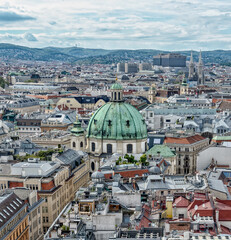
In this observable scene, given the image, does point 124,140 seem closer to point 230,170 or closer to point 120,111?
point 120,111

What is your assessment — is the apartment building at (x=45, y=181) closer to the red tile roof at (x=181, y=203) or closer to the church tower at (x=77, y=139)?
the red tile roof at (x=181, y=203)

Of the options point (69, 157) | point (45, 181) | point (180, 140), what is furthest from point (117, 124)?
point (45, 181)

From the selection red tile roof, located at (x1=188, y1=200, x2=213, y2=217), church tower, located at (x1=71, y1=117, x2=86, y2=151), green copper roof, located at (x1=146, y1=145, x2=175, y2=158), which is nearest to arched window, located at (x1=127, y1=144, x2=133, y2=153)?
green copper roof, located at (x1=146, y1=145, x2=175, y2=158)

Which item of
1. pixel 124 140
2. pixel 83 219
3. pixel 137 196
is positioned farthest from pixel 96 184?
pixel 124 140

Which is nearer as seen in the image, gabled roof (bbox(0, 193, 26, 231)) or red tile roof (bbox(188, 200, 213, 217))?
red tile roof (bbox(188, 200, 213, 217))

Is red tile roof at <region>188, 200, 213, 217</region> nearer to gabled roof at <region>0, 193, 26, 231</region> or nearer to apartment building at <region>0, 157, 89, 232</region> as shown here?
gabled roof at <region>0, 193, 26, 231</region>

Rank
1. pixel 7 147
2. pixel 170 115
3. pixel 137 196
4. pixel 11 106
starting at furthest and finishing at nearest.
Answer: pixel 11 106
pixel 170 115
pixel 7 147
pixel 137 196
